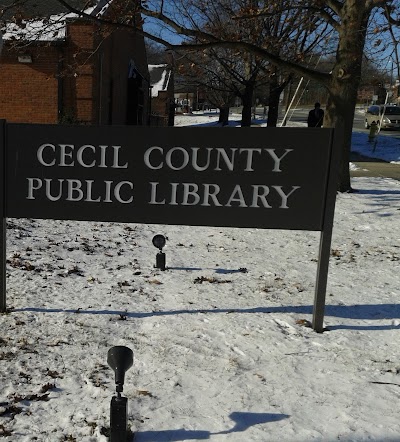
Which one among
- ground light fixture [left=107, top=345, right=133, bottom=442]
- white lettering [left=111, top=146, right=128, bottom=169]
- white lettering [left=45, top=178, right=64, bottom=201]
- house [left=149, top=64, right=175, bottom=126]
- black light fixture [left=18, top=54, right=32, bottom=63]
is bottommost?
ground light fixture [left=107, top=345, right=133, bottom=442]

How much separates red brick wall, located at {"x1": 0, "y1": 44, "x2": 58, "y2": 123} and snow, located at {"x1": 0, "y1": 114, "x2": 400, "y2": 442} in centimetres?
912

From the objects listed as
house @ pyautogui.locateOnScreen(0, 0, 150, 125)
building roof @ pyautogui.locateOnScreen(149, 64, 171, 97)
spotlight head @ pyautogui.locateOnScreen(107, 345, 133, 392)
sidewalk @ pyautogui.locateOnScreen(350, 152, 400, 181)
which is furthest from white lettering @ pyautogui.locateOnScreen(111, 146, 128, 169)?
building roof @ pyautogui.locateOnScreen(149, 64, 171, 97)

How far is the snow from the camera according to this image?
8.66 feet

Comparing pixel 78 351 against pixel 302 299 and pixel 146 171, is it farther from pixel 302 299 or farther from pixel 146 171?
pixel 302 299

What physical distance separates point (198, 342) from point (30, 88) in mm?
12911

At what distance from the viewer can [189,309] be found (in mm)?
4223

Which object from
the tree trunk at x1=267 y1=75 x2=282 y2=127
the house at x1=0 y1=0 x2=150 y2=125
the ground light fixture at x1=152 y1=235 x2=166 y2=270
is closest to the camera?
A: the ground light fixture at x1=152 y1=235 x2=166 y2=270

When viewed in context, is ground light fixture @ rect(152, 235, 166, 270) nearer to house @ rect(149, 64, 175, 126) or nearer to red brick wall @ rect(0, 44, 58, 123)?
red brick wall @ rect(0, 44, 58, 123)

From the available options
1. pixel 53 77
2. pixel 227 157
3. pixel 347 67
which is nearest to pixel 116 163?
pixel 227 157

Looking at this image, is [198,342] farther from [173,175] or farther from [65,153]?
[65,153]

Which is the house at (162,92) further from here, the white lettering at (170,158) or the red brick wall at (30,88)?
the white lettering at (170,158)

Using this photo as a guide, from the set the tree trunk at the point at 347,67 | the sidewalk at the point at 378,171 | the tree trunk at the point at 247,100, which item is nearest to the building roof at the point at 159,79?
the tree trunk at the point at 247,100

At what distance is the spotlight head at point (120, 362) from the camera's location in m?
2.37

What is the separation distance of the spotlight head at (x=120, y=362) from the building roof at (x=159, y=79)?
41.5 metres
